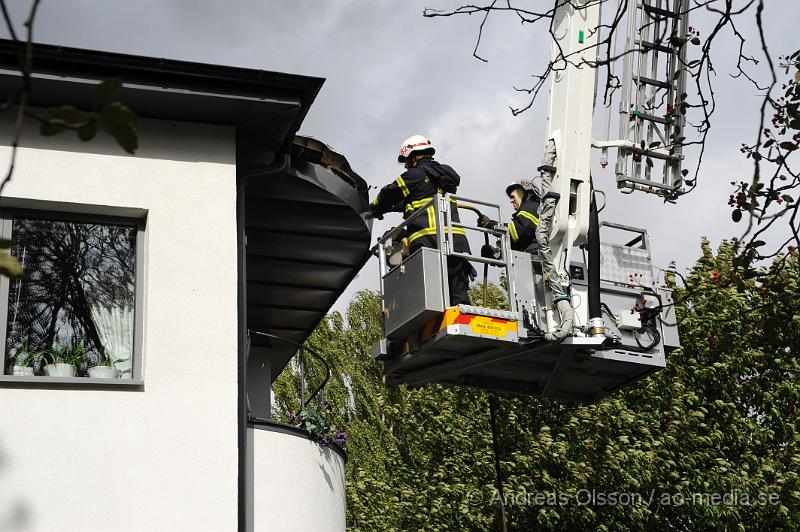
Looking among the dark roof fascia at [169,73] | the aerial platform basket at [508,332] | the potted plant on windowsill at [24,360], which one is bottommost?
the potted plant on windowsill at [24,360]

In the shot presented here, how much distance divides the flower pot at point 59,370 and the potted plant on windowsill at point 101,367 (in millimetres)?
127

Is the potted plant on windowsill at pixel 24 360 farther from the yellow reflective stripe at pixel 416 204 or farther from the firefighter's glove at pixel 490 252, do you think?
the firefighter's glove at pixel 490 252

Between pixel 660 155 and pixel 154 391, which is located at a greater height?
pixel 660 155

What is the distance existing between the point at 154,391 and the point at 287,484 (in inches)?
57.6

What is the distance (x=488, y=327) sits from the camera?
9.21 m

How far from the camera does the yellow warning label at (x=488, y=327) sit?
30.0 ft

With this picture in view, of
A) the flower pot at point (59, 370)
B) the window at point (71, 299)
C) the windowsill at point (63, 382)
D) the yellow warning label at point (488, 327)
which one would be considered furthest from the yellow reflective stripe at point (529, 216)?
the flower pot at point (59, 370)

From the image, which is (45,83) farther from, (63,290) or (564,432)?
(564,432)

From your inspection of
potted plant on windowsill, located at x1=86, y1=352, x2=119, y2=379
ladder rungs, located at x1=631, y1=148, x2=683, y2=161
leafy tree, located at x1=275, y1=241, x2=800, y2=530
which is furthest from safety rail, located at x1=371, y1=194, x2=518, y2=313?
leafy tree, located at x1=275, y1=241, x2=800, y2=530

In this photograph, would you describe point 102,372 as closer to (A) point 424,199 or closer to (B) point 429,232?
(B) point 429,232

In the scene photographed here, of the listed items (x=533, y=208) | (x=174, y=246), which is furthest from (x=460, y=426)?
(x=174, y=246)

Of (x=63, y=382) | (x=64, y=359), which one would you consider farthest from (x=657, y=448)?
(x=63, y=382)

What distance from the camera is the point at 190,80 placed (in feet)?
28.7

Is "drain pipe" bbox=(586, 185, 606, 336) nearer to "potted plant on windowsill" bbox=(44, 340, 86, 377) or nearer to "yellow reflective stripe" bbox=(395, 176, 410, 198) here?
"yellow reflective stripe" bbox=(395, 176, 410, 198)
